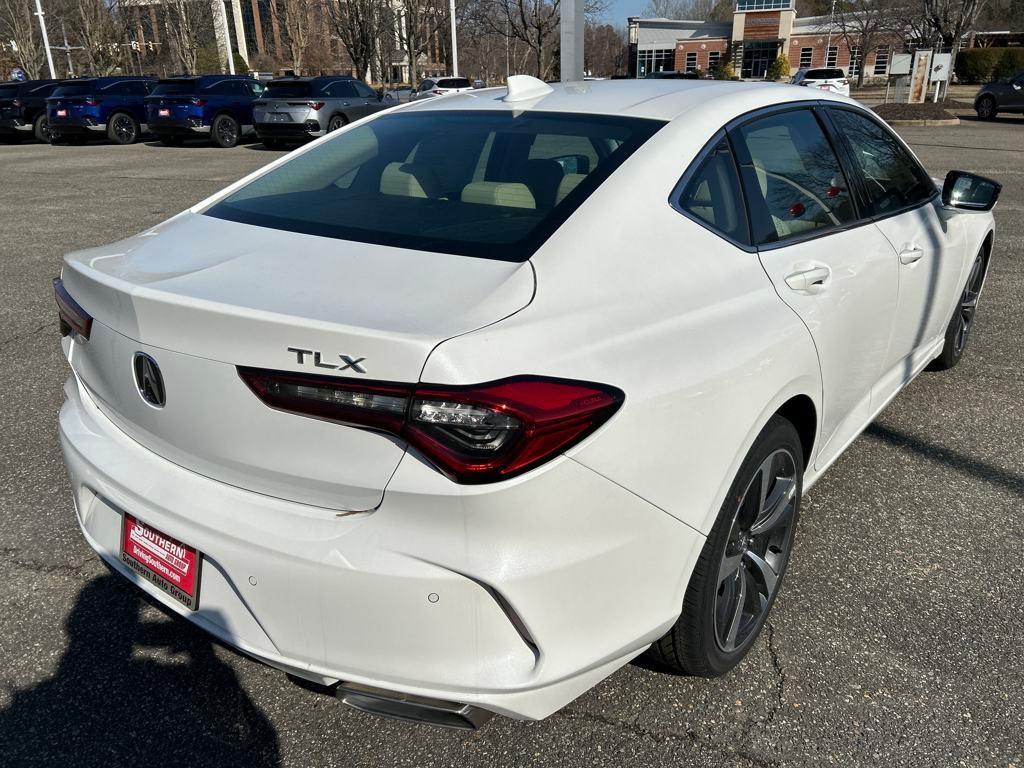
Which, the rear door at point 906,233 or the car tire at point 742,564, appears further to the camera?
the rear door at point 906,233

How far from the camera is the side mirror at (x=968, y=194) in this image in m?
3.69

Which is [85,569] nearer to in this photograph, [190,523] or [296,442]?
[190,523]

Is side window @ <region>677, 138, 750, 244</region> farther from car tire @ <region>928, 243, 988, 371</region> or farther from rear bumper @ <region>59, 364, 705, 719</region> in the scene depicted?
car tire @ <region>928, 243, 988, 371</region>

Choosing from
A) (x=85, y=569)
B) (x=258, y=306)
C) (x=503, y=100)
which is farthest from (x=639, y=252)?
(x=85, y=569)

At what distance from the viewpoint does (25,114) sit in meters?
21.8

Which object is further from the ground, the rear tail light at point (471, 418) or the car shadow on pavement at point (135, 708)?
the rear tail light at point (471, 418)

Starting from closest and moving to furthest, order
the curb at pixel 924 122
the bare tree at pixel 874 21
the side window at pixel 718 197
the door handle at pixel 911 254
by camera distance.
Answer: the side window at pixel 718 197 < the door handle at pixel 911 254 < the curb at pixel 924 122 < the bare tree at pixel 874 21

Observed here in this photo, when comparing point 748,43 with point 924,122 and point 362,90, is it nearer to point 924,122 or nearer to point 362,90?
point 924,122

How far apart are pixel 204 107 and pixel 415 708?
67.9 feet

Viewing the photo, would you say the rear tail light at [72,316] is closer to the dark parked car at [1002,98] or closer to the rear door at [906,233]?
the rear door at [906,233]

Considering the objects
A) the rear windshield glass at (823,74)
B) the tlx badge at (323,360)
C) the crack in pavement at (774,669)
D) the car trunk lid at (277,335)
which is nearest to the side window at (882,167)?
the crack in pavement at (774,669)

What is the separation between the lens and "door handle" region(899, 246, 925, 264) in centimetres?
316

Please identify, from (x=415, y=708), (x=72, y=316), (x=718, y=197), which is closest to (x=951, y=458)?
(x=718, y=197)

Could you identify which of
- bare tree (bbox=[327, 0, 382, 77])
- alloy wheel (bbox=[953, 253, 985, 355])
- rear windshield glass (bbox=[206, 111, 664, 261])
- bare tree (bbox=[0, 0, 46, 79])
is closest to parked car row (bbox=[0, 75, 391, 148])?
alloy wheel (bbox=[953, 253, 985, 355])
